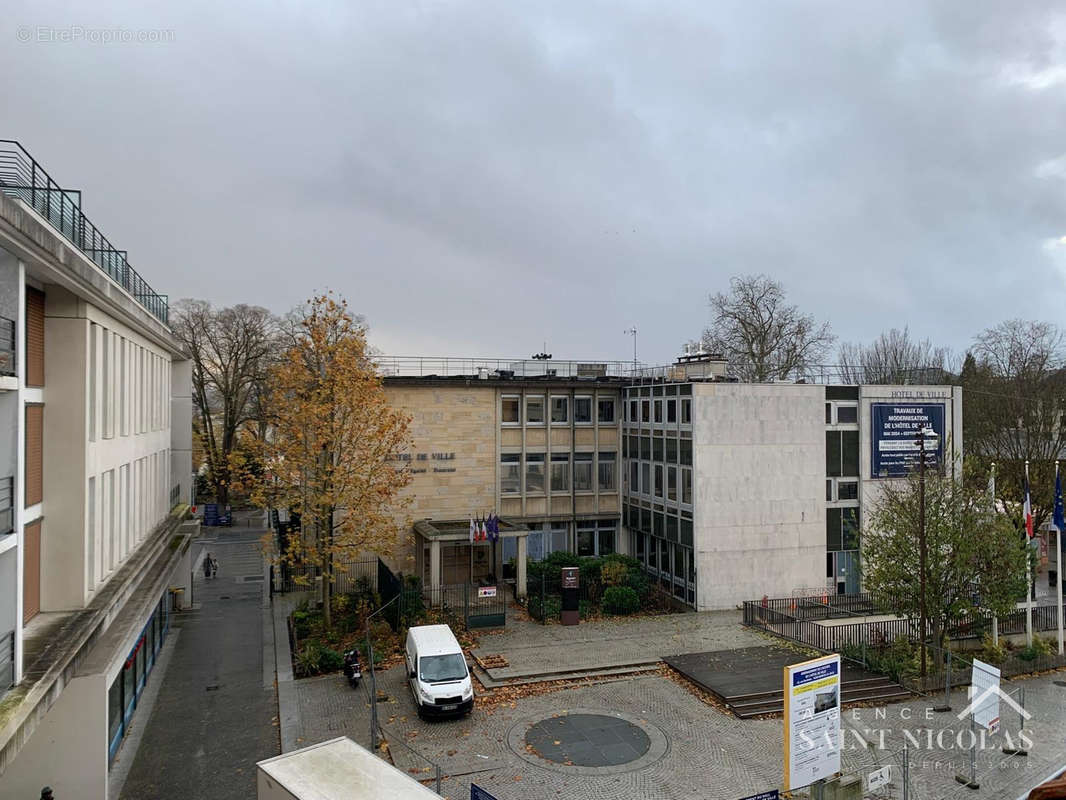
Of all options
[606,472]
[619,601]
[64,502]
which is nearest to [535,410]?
[606,472]

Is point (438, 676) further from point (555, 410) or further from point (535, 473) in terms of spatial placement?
point (555, 410)

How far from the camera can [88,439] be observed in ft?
44.4

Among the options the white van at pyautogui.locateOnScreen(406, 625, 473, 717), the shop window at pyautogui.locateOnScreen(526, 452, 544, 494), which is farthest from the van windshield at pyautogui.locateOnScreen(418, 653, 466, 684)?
the shop window at pyautogui.locateOnScreen(526, 452, 544, 494)

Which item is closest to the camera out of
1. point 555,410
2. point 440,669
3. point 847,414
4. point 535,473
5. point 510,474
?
point 440,669

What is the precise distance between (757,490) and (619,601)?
7000mm

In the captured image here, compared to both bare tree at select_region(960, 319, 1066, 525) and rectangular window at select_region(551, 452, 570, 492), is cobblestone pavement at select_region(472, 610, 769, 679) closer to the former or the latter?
rectangular window at select_region(551, 452, 570, 492)

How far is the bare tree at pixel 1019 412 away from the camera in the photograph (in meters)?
37.7

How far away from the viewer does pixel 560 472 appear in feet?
111

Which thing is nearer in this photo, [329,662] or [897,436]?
[329,662]

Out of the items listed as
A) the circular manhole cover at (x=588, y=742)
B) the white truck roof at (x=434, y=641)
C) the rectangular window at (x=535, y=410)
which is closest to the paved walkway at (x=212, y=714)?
the white truck roof at (x=434, y=641)

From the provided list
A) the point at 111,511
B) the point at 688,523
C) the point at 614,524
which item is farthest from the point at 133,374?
the point at 614,524

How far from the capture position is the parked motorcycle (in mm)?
20031

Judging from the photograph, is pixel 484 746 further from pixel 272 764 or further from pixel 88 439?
pixel 88 439

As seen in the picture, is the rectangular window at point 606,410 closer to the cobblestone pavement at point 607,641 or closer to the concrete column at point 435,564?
the cobblestone pavement at point 607,641
